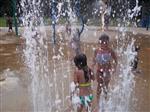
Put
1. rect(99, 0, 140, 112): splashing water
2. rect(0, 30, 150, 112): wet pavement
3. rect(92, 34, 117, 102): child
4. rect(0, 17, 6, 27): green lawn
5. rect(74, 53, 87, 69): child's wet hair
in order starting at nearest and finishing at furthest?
1. rect(74, 53, 87, 69): child's wet hair
2. rect(92, 34, 117, 102): child
3. rect(99, 0, 140, 112): splashing water
4. rect(0, 30, 150, 112): wet pavement
5. rect(0, 17, 6, 27): green lawn

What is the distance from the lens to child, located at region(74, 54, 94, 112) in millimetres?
6106

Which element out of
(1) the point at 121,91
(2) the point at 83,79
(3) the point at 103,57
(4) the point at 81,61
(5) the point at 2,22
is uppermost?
(4) the point at 81,61

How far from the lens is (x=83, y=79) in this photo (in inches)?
243

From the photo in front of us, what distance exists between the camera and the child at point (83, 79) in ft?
20.0

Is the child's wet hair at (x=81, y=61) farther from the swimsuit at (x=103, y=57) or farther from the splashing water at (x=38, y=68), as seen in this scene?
the splashing water at (x=38, y=68)

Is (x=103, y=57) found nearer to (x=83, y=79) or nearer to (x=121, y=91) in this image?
(x=83, y=79)

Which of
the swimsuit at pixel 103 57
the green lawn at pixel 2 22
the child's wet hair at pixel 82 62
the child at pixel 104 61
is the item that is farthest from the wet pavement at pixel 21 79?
the green lawn at pixel 2 22

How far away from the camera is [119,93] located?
8.27m

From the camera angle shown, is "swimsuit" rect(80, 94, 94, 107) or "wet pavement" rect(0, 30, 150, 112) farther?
"wet pavement" rect(0, 30, 150, 112)

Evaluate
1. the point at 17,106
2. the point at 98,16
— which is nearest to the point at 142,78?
the point at 17,106

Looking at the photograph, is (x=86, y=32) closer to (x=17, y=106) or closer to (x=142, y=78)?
(x=142, y=78)

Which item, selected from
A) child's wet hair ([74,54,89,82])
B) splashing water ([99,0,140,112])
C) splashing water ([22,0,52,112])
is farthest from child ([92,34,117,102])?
child's wet hair ([74,54,89,82])

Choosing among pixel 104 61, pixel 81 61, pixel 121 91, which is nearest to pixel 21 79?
pixel 121 91

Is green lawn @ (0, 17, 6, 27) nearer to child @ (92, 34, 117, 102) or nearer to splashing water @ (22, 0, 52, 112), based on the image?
splashing water @ (22, 0, 52, 112)
